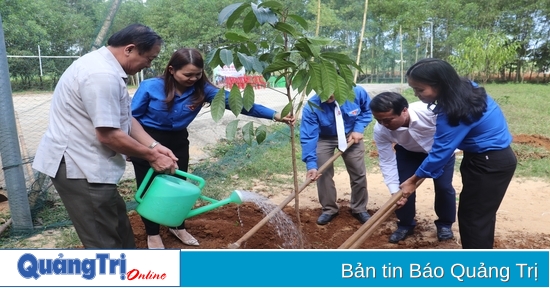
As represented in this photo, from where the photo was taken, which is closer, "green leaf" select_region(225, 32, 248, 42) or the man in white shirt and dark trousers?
"green leaf" select_region(225, 32, 248, 42)

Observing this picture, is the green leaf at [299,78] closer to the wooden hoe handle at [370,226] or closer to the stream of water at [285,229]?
the wooden hoe handle at [370,226]

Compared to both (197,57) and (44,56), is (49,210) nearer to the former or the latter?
(44,56)

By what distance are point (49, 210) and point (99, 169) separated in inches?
86.2


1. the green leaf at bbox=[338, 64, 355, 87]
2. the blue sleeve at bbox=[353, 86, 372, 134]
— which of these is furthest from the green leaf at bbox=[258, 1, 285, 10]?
the blue sleeve at bbox=[353, 86, 372, 134]

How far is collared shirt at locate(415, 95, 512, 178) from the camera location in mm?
2107

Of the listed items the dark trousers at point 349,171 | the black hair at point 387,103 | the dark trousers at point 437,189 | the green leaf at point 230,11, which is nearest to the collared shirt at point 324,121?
the dark trousers at point 349,171

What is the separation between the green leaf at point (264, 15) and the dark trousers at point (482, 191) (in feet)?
4.12

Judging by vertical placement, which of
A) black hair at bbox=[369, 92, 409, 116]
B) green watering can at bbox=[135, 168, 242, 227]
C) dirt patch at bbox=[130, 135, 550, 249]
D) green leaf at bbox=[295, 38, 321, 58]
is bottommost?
dirt patch at bbox=[130, 135, 550, 249]

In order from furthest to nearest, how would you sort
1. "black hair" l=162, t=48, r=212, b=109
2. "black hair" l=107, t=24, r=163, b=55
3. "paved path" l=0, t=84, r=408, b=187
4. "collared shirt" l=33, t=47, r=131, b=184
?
"paved path" l=0, t=84, r=408, b=187 → "black hair" l=162, t=48, r=212, b=109 → "black hair" l=107, t=24, r=163, b=55 → "collared shirt" l=33, t=47, r=131, b=184

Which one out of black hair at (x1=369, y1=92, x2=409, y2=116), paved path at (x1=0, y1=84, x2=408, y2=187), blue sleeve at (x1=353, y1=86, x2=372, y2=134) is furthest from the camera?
paved path at (x1=0, y1=84, x2=408, y2=187)

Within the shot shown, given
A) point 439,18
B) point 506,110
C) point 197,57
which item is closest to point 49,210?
point 197,57

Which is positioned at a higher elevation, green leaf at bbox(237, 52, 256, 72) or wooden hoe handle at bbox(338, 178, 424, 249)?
green leaf at bbox(237, 52, 256, 72)

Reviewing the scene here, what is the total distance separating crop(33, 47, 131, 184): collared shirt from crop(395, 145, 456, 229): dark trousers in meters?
2.03

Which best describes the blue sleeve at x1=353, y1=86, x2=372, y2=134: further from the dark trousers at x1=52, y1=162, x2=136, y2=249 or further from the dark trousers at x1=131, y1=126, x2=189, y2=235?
the dark trousers at x1=52, y1=162, x2=136, y2=249
